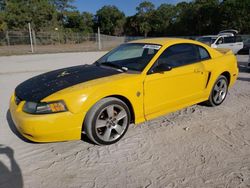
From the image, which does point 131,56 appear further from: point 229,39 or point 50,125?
point 229,39

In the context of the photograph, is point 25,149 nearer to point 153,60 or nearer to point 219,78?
point 153,60

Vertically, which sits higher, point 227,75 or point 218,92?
point 227,75

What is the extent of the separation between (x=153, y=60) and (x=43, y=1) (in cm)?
4045

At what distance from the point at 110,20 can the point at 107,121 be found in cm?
6962

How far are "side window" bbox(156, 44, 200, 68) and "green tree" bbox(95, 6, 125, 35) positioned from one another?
6479 centimetres

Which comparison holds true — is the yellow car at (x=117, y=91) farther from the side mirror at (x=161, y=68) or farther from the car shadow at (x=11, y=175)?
the car shadow at (x=11, y=175)

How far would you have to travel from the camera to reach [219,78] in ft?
15.5

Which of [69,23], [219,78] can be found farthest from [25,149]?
[69,23]

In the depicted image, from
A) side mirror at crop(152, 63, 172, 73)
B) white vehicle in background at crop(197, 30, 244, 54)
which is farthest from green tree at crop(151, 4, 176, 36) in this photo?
side mirror at crop(152, 63, 172, 73)

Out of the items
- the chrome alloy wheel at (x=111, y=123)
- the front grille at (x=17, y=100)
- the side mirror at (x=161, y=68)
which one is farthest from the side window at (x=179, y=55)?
the front grille at (x=17, y=100)

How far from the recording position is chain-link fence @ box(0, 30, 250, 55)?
859 inches

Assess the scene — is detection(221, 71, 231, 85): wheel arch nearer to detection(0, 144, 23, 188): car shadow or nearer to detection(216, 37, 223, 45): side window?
detection(0, 144, 23, 188): car shadow

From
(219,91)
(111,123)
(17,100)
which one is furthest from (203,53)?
(17,100)

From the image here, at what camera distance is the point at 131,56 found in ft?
14.9
